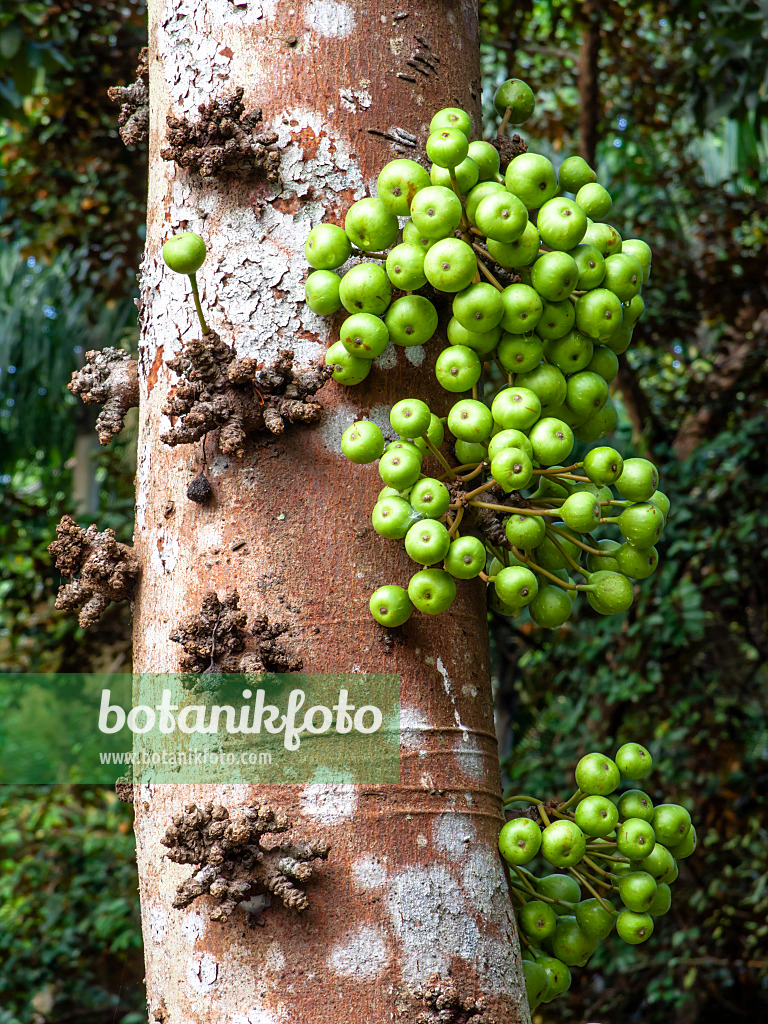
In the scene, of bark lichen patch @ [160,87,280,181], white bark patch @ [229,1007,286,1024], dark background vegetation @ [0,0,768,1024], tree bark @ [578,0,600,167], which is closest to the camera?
white bark patch @ [229,1007,286,1024]

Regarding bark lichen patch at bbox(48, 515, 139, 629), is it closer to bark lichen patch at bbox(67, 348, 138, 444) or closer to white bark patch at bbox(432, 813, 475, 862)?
bark lichen patch at bbox(67, 348, 138, 444)

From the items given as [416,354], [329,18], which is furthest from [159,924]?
[329,18]

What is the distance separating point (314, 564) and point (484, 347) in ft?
1.20

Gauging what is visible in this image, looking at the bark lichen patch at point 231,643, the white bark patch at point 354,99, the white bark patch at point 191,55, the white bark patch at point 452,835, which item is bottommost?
the white bark patch at point 452,835

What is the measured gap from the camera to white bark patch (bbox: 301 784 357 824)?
108cm

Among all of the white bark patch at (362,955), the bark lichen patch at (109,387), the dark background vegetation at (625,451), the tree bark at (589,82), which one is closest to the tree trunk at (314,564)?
the white bark patch at (362,955)

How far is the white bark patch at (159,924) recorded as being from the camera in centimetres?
113

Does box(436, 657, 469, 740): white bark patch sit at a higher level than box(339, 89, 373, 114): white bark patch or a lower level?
lower

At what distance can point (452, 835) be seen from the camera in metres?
1.12

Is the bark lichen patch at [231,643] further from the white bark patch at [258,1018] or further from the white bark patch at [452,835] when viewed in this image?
the white bark patch at [258,1018]

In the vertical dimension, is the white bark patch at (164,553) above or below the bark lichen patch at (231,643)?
above

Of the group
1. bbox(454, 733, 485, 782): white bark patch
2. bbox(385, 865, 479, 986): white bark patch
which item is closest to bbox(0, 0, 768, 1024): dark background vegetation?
bbox(454, 733, 485, 782): white bark patch

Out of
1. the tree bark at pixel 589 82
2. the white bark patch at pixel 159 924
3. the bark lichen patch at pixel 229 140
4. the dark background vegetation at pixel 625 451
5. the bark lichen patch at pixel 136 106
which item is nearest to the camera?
the white bark patch at pixel 159 924

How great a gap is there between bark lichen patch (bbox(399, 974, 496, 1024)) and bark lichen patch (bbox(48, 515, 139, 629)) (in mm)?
641
